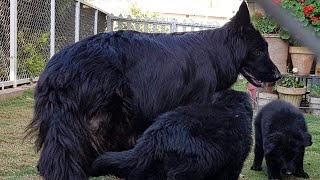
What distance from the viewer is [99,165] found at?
2742 mm

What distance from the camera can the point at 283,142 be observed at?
13.4 feet

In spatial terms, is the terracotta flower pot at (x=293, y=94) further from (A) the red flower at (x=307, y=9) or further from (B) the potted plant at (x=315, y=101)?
(A) the red flower at (x=307, y=9)

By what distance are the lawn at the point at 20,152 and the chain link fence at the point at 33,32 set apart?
47.0 inches

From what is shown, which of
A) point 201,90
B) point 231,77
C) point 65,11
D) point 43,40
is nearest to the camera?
point 201,90

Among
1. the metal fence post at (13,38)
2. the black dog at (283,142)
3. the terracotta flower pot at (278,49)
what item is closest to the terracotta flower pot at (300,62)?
the terracotta flower pot at (278,49)

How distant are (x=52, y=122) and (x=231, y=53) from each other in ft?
4.34

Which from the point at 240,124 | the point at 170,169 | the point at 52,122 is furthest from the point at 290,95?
the point at 52,122

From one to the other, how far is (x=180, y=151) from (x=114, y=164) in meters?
0.43

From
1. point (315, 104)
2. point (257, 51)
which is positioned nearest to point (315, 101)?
point (315, 104)

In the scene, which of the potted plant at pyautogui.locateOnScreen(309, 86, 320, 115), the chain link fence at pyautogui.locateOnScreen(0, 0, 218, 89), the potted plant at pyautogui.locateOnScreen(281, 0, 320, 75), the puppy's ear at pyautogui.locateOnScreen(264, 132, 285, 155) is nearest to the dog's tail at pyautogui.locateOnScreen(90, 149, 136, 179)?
the puppy's ear at pyautogui.locateOnScreen(264, 132, 285, 155)

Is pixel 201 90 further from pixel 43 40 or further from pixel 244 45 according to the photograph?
pixel 43 40

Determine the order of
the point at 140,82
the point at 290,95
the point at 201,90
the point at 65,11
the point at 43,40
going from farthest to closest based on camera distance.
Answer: the point at 65,11 → the point at 43,40 → the point at 290,95 → the point at 201,90 → the point at 140,82

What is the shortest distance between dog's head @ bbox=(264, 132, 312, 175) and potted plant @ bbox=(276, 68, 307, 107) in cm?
332

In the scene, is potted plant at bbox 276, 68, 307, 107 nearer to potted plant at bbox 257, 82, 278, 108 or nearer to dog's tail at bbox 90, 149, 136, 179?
potted plant at bbox 257, 82, 278, 108
